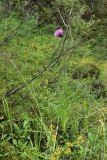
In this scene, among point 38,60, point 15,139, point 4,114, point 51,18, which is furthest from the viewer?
point 51,18

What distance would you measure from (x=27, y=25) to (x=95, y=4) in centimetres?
119

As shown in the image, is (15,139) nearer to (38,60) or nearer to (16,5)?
(38,60)

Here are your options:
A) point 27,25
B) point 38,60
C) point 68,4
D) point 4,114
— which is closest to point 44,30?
point 27,25

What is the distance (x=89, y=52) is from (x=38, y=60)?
2.90 ft

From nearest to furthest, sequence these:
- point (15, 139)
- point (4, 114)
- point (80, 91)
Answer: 1. point (15, 139)
2. point (4, 114)
3. point (80, 91)

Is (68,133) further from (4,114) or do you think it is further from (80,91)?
(80,91)

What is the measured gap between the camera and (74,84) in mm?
4348

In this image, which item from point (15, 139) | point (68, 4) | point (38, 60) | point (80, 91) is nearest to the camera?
point (15, 139)

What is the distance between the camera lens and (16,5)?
22.9 ft

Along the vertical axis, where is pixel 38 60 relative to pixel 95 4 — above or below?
below

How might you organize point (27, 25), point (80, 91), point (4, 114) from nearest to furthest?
1. point (4, 114)
2. point (80, 91)
3. point (27, 25)

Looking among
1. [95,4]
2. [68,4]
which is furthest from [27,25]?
[95,4]

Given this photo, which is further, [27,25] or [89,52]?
[27,25]

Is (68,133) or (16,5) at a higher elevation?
(16,5)
